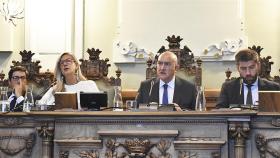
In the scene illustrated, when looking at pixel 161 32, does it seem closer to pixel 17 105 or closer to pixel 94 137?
pixel 17 105

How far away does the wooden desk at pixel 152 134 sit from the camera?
3335 millimetres

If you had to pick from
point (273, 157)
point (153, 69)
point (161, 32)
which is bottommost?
point (273, 157)

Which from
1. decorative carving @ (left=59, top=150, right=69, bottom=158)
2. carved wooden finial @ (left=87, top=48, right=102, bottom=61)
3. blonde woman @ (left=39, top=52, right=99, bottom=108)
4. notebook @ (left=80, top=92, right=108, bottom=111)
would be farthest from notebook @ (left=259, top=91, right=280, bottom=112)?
carved wooden finial @ (left=87, top=48, right=102, bottom=61)

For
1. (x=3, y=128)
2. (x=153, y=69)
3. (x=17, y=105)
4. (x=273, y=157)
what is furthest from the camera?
(x=153, y=69)

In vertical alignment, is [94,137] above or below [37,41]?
below

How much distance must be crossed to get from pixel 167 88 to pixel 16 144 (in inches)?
61.4

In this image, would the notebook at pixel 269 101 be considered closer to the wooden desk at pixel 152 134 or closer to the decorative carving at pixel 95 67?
the wooden desk at pixel 152 134

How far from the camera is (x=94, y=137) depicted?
3.52m

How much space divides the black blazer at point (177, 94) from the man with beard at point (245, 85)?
0.90 ft

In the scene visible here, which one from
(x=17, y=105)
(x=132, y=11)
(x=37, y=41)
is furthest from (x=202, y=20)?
(x=17, y=105)

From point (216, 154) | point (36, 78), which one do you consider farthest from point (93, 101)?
point (36, 78)

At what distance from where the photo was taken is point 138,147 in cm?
342

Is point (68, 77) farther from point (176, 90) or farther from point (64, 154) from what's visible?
point (64, 154)

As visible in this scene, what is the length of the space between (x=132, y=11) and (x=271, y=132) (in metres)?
3.62
